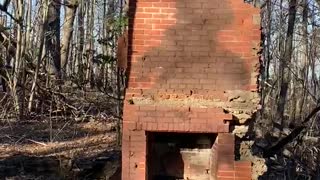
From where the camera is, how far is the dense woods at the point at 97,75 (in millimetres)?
11227

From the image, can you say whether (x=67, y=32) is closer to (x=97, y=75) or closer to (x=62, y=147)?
(x=97, y=75)

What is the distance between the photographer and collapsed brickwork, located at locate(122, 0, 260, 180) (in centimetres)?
612

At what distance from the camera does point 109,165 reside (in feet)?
27.9

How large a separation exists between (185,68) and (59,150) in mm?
5080

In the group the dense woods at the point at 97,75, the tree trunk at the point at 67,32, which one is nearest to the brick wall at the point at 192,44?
the dense woods at the point at 97,75

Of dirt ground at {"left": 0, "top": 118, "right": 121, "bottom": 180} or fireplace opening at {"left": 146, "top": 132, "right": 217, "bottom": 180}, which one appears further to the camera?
dirt ground at {"left": 0, "top": 118, "right": 121, "bottom": 180}

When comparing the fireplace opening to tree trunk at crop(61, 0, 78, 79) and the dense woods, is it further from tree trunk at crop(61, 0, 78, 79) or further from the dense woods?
tree trunk at crop(61, 0, 78, 79)

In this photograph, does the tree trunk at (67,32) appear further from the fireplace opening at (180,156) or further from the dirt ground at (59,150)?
the fireplace opening at (180,156)

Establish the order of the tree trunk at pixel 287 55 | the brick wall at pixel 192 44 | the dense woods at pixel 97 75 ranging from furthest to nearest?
the tree trunk at pixel 287 55 < the dense woods at pixel 97 75 < the brick wall at pixel 192 44

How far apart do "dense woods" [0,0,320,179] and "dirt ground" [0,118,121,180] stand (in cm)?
24

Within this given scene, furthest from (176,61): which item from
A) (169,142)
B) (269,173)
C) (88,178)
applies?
(269,173)

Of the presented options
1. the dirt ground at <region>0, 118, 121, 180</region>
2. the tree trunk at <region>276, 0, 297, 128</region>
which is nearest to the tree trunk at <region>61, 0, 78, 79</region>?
the dirt ground at <region>0, 118, 121, 180</region>

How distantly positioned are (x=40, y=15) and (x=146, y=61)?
29.6 feet

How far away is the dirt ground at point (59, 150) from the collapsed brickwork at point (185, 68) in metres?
1.53
